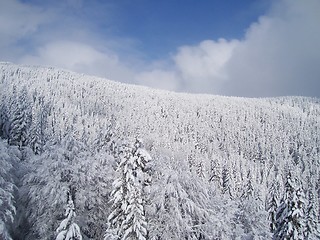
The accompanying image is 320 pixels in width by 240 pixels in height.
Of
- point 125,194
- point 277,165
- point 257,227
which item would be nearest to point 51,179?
point 125,194

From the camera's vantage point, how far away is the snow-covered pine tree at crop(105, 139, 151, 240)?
886 inches

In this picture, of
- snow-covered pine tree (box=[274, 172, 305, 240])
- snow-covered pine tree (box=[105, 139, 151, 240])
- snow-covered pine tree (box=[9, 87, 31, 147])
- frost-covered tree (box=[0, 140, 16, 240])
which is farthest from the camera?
snow-covered pine tree (box=[9, 87, 31, 147])

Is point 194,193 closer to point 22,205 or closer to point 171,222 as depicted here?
point 171,222

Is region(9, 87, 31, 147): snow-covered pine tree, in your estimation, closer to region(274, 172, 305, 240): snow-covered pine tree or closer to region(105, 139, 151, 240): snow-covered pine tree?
region(105, 139, 151, 240): snow-covered pine tree

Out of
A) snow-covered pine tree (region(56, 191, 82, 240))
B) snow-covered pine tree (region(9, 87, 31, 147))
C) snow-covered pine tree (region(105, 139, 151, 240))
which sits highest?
snow-covered pine tree (region(9, 87, 31, 147))

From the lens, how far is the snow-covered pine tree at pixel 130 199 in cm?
→ 2250

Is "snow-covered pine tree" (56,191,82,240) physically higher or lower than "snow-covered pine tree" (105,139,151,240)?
lower

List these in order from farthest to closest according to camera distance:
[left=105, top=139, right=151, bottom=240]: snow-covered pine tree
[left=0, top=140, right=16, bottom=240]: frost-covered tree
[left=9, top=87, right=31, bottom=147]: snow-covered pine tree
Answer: [left=9, top=87, right=31, bottom=147]: snow-covered pine tree, [left=0, top=140, right=16, bottom=240]: frost-covered tree, [left=105, top=139, right=151, bottom=240]: snow-covered pine tree

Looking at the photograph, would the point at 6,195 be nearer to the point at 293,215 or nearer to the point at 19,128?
the point at 293,215

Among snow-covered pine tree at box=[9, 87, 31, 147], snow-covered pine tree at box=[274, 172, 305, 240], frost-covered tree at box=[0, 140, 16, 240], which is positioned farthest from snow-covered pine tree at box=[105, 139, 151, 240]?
snow-covered pine tree at box=[9, 87, 31, 147]

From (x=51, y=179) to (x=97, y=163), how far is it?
3475 millimetres

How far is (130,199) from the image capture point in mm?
22812

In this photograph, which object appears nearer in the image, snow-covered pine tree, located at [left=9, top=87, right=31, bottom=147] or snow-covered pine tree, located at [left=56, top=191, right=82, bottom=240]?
snow-covered pine tree, located at [left=56, top=191, right=82, bottom=240]

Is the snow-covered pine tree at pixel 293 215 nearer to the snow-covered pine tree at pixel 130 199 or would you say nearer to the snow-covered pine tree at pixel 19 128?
the snow-covered pine tree at pixel 130 199
